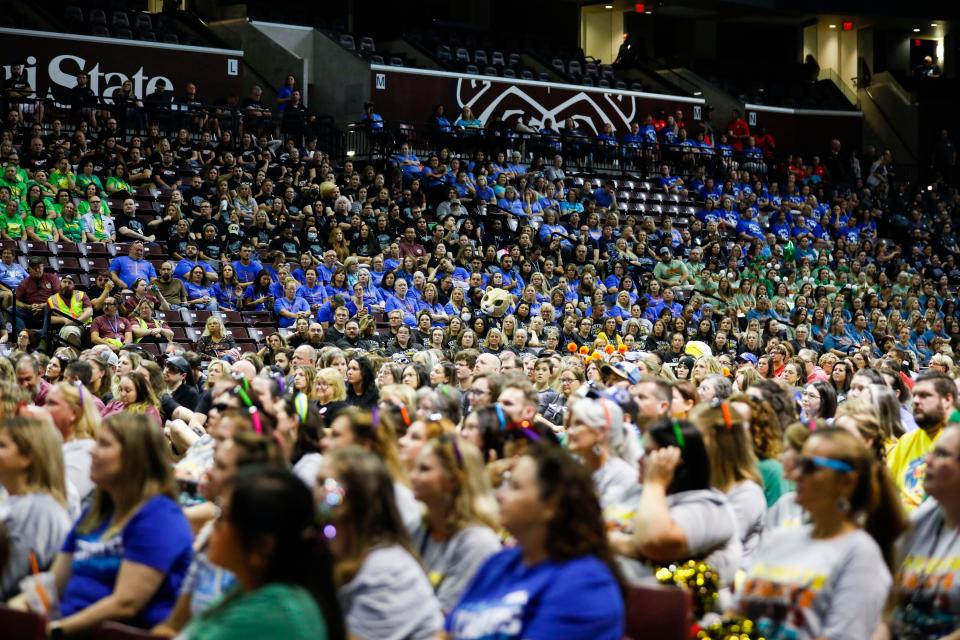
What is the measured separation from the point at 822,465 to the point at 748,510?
111cm

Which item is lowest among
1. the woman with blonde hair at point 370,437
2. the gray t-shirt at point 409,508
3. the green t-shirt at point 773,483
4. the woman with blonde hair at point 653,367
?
the woman with blonde hair at point 653,367

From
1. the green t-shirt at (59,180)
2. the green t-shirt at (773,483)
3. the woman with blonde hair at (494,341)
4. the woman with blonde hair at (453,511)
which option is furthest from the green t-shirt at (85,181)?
the woman with blonde hair at (453,511)

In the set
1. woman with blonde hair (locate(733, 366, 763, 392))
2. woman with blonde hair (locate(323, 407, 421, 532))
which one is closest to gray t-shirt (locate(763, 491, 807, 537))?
woman with blonde hair (locate(323, 407, 421, 532))

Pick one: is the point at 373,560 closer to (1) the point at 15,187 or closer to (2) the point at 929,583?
(2) the point at 929,583

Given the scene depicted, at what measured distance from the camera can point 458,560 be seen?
162 inches

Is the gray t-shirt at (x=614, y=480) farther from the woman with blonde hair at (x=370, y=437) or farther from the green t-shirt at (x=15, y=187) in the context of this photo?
the green t-shirt at (x=15, y=187)

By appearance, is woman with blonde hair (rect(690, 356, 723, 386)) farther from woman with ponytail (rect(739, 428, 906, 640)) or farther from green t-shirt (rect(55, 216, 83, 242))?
green t-shirt (rect(55, 216, 83, 242))

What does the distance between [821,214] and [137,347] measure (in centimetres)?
1464

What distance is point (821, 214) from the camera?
23547 millimetres

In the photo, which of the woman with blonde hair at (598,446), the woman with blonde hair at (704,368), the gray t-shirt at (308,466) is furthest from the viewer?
the woman with blonde hair at (704,368)

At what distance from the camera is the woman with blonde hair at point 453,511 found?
411 centimetres

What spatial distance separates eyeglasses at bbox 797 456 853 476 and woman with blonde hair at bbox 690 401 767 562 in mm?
1060

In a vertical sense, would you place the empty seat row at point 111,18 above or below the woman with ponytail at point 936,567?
above

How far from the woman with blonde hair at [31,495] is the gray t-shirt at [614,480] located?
1.91 m
